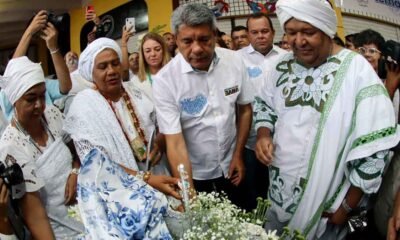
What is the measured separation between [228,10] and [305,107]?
471 centimetres

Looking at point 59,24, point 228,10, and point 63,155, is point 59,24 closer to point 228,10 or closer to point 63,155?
point 63,155

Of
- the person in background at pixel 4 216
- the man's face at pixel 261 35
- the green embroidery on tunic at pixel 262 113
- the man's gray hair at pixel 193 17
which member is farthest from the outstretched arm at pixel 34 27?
the man's face at pixel 261 35

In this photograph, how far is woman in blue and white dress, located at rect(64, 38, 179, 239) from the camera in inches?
51.3

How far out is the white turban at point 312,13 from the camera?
184 centimetres

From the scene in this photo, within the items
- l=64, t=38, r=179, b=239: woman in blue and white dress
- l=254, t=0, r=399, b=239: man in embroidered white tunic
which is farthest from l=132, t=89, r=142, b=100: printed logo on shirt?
l=254, t=0, r=399, b=239: man in embroidered white tunic

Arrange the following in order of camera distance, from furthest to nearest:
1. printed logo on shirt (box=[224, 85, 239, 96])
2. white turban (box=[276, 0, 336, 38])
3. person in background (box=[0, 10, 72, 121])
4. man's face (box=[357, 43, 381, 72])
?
man's face (box=[357, 43, 381, 72]) → person in background (box=[0, 10, 72, 121]) → printed logo on shirt (box=[224, 85, 239, 96]) → white turban (box=[276, 0, 336, 38])

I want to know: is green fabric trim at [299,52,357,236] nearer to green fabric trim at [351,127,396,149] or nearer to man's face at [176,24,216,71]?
green fabric trim at [351,127,396,149]

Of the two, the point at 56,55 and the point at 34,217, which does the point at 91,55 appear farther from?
the point at 34,217

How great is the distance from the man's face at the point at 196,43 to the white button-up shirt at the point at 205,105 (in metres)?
0.07

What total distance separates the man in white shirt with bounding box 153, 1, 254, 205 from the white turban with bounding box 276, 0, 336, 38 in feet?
1.16

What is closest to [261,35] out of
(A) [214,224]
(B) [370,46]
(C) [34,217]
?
(B) [370,46]

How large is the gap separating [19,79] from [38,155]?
333 millimetres

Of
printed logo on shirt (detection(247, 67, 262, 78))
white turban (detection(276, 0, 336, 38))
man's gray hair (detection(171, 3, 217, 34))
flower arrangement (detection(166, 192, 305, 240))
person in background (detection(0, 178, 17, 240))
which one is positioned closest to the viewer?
flower arrangement (detection(166, 192, 305, 240))

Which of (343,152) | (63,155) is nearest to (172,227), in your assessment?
(343,152)
